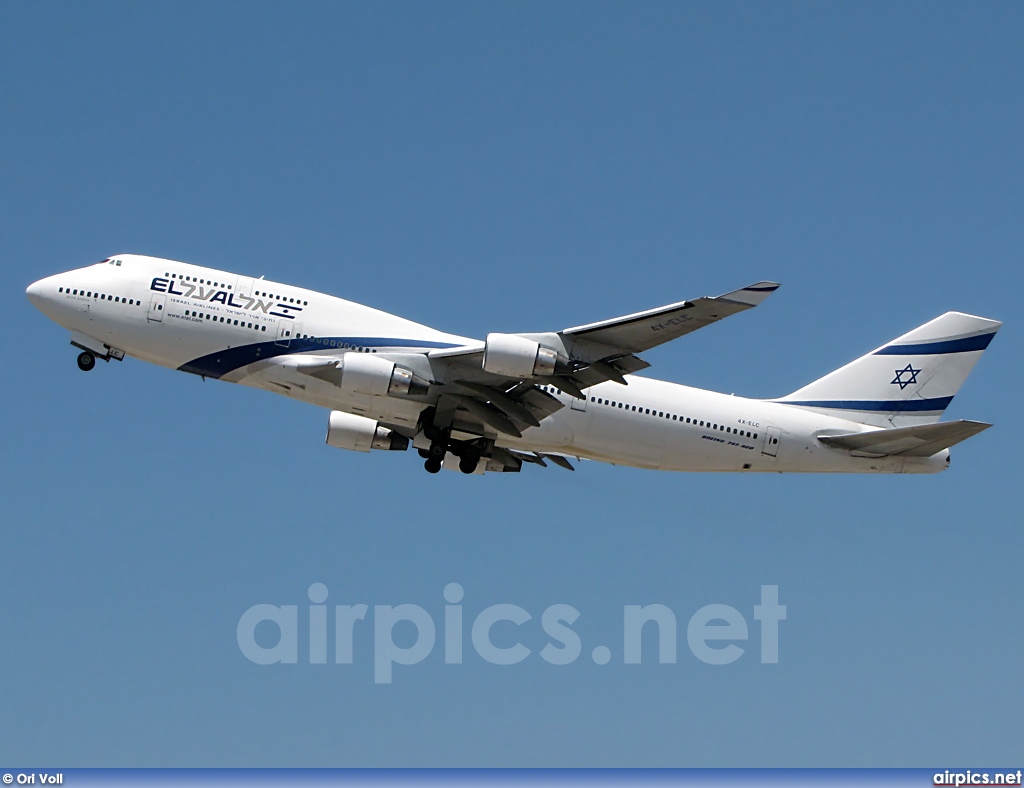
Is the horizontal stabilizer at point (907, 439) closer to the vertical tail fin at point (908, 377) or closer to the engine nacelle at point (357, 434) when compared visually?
the vertical tail fin at point (908, 377)

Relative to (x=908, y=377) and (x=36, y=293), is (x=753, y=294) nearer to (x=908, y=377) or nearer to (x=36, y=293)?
(x=908, y=377)

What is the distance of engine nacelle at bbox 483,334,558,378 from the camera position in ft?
110

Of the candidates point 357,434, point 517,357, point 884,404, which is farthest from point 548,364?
point 884,404

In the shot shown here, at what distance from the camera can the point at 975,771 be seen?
28.6 metres

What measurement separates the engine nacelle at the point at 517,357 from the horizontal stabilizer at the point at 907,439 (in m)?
9.95

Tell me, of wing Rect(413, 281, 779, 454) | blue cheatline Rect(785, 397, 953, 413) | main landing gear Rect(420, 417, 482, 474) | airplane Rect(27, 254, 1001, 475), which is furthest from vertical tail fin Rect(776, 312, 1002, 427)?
main landing gear Rect(420, 417, 482, 474)

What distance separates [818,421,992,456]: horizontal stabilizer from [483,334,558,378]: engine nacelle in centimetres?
995

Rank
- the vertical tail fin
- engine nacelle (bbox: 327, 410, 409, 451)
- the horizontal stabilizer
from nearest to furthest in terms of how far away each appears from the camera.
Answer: the horizontal stabilizer, the vertical tail fin, engine nacelle (bbox: 327, 410, 409, 451)

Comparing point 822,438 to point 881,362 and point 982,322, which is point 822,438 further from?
point 982,322

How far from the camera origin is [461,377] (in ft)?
117

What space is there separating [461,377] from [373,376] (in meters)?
2.51

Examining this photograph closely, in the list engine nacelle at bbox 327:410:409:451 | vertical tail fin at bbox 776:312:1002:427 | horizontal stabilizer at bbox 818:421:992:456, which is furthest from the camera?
engine nacelle at bbox 327:410:409:451

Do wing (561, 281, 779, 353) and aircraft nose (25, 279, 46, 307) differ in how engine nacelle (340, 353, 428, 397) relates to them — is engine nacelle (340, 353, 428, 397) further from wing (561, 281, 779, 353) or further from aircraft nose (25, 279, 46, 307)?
aircraft nose (25, 279, 46, 307)

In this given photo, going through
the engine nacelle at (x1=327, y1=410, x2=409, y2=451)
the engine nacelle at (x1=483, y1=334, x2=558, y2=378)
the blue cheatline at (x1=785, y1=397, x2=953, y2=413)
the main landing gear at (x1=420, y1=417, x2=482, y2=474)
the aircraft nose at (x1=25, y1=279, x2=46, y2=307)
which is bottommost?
the main landing gear at (x1=420, y1=417, x2=482, y2=474)
